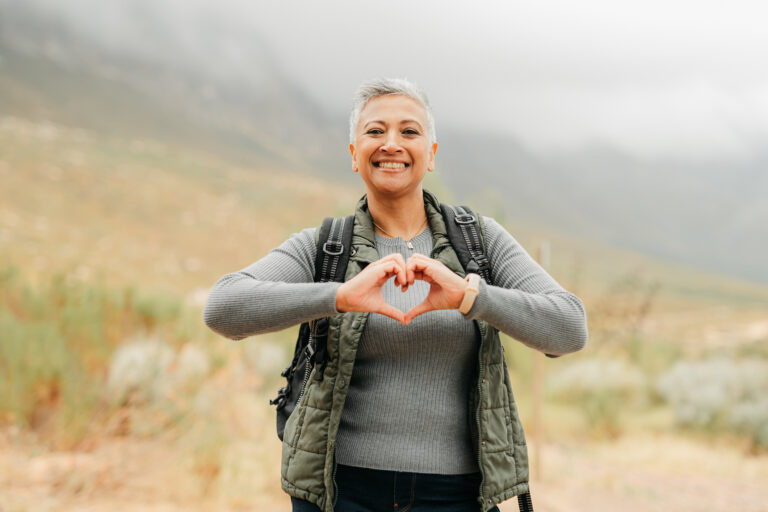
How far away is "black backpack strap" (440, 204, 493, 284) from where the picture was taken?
1649 millimetres

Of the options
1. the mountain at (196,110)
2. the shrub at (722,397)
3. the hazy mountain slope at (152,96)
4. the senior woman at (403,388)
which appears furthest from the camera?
the mountain at (196,110)

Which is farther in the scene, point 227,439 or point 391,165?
point 227,439

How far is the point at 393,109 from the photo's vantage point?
170cm

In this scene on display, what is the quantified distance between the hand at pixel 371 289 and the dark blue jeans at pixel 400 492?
47 centimetres

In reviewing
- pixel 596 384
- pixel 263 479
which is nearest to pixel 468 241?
pixel 263 479

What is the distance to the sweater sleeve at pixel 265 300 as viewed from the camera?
56.1 inches

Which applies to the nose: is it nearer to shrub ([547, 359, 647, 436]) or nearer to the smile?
the smile

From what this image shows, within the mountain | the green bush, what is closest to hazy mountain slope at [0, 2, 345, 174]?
the mountain

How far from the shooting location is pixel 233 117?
143375mm

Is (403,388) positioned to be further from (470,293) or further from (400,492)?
(470,293)

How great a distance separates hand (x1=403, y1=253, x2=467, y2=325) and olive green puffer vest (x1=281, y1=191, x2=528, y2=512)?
0.62 ft

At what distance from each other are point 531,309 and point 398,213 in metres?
0.52

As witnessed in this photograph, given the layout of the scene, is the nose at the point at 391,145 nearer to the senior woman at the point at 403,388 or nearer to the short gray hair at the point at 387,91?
the senior woman at the point at 403,388

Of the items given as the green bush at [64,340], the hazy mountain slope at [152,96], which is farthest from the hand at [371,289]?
the hazy mountain slope at [152,96]
